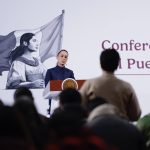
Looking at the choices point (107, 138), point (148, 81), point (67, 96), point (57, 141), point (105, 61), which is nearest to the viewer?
point (57, 141)

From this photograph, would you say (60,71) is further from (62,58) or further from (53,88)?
(53,88)

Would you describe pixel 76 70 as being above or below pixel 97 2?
below

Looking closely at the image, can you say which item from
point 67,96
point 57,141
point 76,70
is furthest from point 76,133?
point 76,70

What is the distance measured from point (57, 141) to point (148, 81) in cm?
542

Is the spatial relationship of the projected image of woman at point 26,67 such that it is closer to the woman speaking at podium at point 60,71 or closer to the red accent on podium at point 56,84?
the woman speaking at podium at point 60,71

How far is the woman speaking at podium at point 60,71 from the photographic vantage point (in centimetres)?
707

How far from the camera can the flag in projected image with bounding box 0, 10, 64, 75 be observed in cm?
741

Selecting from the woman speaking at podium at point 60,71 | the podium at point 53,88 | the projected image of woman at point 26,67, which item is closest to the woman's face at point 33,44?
the projected image of woman at point 26,67

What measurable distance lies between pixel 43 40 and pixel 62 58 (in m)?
0.42

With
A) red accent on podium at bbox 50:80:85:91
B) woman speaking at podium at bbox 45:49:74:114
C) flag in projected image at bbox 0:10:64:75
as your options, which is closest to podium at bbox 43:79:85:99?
red accent on podium at bbox 50:80:85:91

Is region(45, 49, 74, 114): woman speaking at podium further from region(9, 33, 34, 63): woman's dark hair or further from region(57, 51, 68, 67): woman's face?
region(9, 33, 34, 63): woman's dark hair

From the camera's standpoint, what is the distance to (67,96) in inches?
140

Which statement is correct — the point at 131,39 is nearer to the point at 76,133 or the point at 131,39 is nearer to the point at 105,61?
the point at 105,61

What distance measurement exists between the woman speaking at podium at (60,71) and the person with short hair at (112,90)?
125 inches
